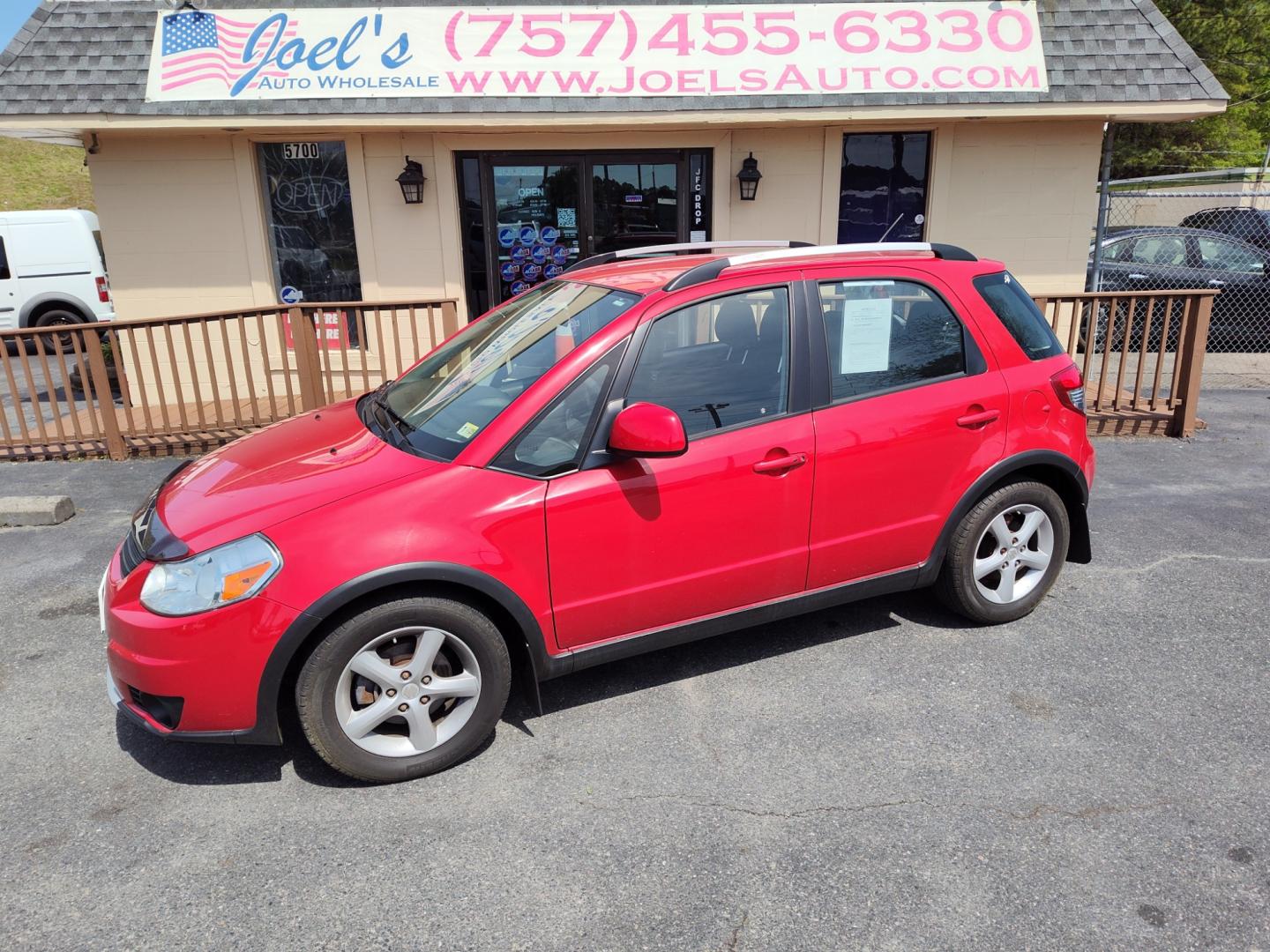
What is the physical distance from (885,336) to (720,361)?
2.56 ft

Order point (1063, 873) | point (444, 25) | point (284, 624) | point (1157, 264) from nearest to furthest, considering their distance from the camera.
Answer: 1. point (1063, 873)
2. point (284, 624)
3. point (444, 25)
4. point (1157, 264)

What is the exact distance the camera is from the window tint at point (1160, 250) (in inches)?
442

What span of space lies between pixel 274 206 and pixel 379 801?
24.6ft

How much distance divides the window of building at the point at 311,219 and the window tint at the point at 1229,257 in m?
10.5

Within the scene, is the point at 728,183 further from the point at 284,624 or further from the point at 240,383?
the point at 284,624

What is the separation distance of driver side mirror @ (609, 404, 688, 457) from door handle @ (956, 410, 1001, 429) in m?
1.40

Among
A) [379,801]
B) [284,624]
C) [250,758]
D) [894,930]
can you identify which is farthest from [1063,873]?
[250,758]

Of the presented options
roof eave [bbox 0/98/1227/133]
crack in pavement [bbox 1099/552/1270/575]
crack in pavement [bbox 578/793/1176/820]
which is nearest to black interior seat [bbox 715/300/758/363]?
crack in pavement [bbox 578/793/1176/820]

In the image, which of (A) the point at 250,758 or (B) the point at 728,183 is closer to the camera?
(A) the point at 250,758

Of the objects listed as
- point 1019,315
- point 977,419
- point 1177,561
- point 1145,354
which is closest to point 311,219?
point 1019,315

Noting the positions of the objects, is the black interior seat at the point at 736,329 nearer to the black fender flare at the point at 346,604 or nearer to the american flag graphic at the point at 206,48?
the black fender flare at the point at 346,604

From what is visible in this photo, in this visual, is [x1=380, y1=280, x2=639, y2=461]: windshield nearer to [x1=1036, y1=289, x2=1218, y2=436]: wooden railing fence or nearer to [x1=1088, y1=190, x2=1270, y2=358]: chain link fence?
[x1=1036, y1=289, x2=1218, y2=436]: wooden railing fence

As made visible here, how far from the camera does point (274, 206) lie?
880 cm

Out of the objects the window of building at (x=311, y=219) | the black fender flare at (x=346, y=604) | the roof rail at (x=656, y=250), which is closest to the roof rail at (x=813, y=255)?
the roof rail at (x=656, y=250)
